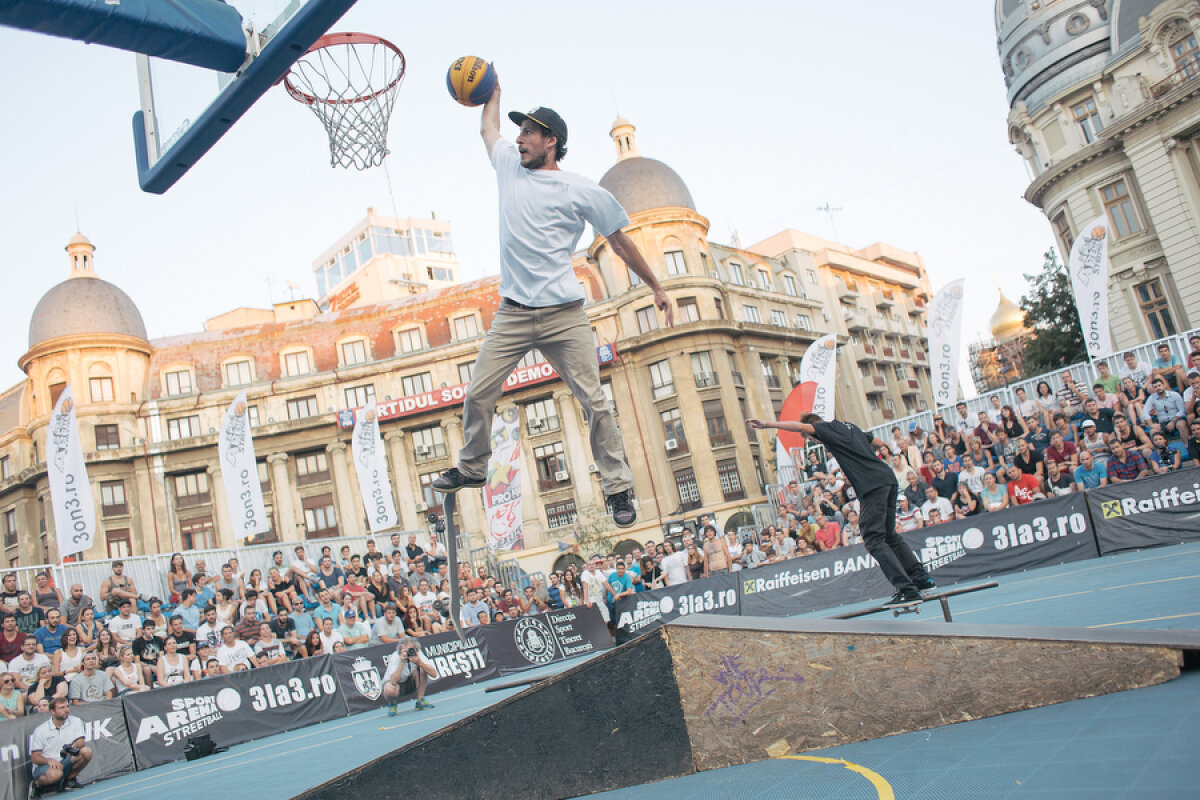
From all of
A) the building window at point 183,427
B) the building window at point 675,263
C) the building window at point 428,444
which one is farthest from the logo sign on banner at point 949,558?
the building window at point 183,427

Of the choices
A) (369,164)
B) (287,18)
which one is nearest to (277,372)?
(369,164)

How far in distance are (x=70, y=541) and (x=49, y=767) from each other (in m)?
8.63

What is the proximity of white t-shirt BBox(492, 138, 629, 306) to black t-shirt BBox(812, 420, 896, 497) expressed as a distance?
3.23m

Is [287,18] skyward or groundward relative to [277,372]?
groundward

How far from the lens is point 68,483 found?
1877cm

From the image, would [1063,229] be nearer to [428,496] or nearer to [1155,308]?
[1155,308]

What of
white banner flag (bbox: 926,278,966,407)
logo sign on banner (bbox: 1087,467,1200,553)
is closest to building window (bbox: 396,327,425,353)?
white banner flag (bbox: 926,278,966,407)

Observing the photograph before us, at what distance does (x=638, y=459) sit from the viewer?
50438 mm

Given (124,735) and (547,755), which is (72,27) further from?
(124,735)

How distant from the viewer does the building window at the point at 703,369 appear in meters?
51.1

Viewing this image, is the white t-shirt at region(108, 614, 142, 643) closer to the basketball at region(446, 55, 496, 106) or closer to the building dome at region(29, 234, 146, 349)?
the basketball at region(446, 55, 496, 106)

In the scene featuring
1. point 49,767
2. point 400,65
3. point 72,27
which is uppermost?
point 400,65

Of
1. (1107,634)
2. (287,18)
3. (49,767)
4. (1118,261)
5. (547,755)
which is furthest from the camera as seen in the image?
(1118,261)

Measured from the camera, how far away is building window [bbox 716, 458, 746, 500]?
162ft
